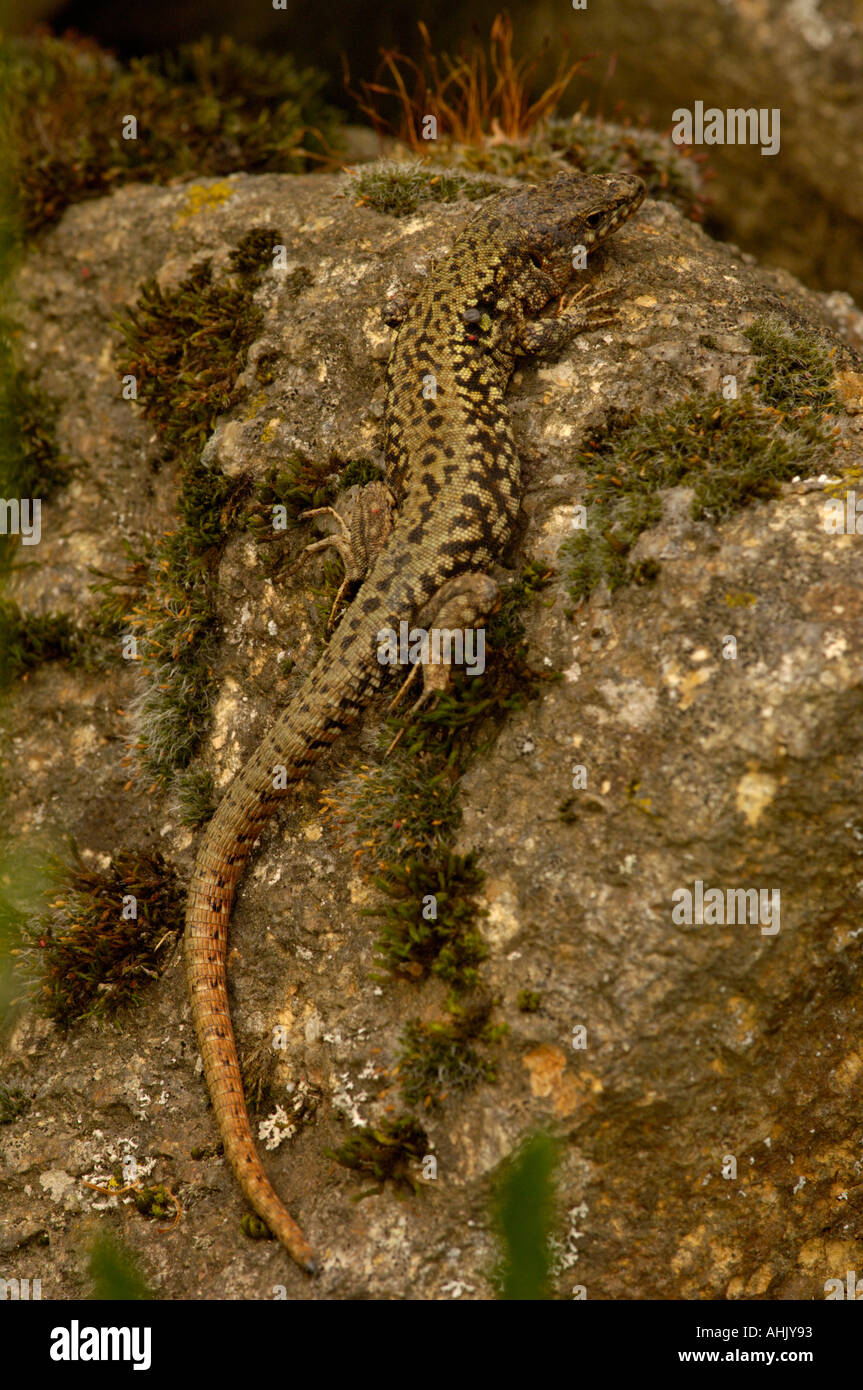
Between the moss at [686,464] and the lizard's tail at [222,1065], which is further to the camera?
the moss at [686,464]

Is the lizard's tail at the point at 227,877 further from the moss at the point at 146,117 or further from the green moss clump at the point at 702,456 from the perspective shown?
the moss at the point at 146,117

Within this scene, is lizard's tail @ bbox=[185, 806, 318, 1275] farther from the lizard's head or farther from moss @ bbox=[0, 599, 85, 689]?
the lizard's head

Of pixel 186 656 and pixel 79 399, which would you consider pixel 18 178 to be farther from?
pixel 186 656

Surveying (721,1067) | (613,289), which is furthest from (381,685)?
(613,289)

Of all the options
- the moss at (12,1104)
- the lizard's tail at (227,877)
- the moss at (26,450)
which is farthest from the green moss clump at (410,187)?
the moss at (12,1104)

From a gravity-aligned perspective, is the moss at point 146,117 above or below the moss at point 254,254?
above

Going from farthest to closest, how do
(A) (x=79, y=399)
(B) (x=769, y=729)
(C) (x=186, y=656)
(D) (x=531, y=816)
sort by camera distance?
1. (A) (x=79, y=399)
2. (C) (x=186, y=656)
3. (D) (x=531, y=816)
4. (B) (x=769, y=729)
